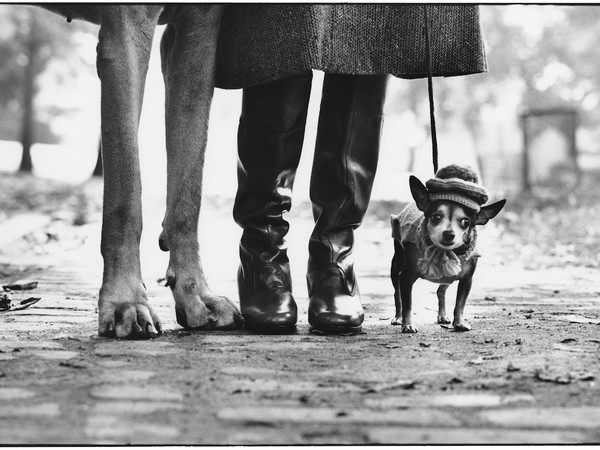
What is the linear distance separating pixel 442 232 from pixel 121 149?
1.11 meters

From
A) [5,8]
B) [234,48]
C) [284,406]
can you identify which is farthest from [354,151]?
[5,8]

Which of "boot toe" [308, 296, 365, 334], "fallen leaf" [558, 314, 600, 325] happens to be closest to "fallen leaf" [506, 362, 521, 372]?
"boot toe" [308, 296, 365, 334]

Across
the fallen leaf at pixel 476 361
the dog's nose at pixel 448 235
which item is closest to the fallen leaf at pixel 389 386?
the fallen leaf at pixel 476 361

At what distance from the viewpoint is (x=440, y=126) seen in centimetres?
3550

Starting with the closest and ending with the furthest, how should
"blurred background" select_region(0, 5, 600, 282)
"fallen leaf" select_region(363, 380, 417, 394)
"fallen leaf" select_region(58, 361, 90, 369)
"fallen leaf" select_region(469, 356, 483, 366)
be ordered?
"fallen leaf" select_region(363, 380, 417, 394)
"fallen leaf" select_region(58, 361, 90, 369)
"fallen leaf" select_region(469, 356, 483, 366)
"blurred background" select_region(0, 5, 600, 282)

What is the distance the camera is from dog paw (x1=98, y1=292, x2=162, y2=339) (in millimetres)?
2768

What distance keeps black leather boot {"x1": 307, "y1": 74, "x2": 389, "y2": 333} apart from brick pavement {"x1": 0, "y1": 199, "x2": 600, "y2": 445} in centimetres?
29

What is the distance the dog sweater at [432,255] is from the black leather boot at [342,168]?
0.32m

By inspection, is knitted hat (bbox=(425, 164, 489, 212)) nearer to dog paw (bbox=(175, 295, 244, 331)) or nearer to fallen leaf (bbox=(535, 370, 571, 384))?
fallen leaf (bbox=(535, 370, 571, 384))

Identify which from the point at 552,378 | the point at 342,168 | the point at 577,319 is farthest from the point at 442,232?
the point at 577,319

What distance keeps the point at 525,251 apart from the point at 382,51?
12.0 ft

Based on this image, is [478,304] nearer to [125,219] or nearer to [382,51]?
[382,51]

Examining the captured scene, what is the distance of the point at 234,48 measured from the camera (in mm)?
3180

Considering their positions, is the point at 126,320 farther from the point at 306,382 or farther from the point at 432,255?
the point at 432,255
